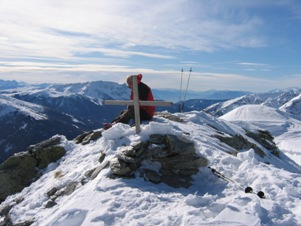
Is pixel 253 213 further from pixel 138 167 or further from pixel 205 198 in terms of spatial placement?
pixel 138 167

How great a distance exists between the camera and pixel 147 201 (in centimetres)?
1027

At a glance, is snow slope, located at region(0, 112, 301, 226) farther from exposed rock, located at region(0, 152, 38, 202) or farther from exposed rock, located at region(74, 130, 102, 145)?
exposed rock, located at region(74, 130, 102, 145)

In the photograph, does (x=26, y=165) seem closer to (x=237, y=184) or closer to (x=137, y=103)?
(x=137, y=103)

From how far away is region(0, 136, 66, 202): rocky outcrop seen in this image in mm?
18297

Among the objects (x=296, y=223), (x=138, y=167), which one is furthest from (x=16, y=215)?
(x=296, y=223)

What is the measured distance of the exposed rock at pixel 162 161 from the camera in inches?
478

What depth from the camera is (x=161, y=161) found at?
12.8 metres

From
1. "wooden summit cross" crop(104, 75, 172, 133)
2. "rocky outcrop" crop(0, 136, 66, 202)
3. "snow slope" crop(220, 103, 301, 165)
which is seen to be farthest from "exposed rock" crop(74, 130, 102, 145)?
"snow slope" crop(220, 103, 301, 165)

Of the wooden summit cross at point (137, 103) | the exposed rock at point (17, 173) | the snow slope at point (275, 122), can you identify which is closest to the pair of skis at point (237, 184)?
the wooden summit cross at point (137, 103)

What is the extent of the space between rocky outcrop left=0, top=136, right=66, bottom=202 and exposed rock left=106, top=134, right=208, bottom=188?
320 inches

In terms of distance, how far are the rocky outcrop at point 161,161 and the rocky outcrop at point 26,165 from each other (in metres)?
8.10

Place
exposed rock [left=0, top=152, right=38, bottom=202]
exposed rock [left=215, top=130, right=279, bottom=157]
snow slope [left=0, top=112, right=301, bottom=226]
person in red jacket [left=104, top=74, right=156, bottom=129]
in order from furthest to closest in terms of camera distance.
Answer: exposed rock [left=215, top=130, right=279, bottom=157]
person in red jacket [left=104, top=74, right=156, bottom=129]
exposed rock [left=0, top=152, right=38, bottom=202]
snow slope [left=0, top=112, right=301, bottom=226]

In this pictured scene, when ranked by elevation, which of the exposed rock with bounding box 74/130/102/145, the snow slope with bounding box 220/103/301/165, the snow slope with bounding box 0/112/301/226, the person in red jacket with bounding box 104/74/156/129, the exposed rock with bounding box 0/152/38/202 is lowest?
the snow slope with bounding box 220/103/301/165

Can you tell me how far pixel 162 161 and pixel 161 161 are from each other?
40 millimetres
